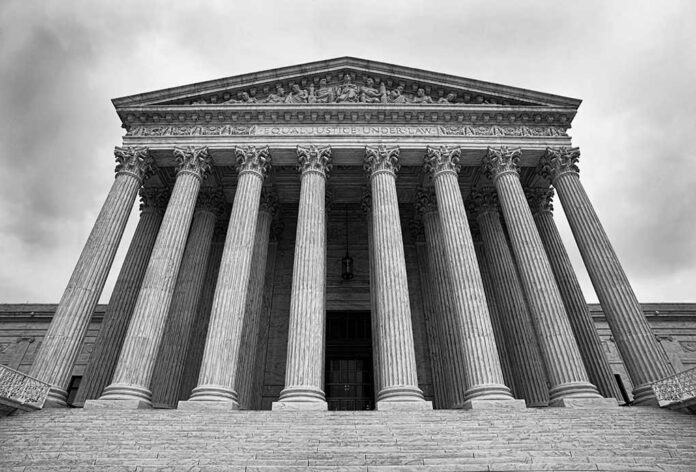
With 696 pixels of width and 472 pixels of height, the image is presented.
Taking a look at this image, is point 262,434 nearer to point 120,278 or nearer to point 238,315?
point 238,315

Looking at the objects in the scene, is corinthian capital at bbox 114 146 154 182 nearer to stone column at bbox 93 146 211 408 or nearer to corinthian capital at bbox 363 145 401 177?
stone column at bbox 93 146 211 408

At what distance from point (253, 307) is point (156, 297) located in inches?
178

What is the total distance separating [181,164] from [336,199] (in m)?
8.62

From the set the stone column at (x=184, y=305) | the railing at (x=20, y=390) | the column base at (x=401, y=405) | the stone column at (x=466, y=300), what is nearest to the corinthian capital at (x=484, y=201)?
the stone column at (x=466, y=300)

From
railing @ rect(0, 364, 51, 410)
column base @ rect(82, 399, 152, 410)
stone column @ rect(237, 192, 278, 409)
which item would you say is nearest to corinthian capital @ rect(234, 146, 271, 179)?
stone column @ rect(237, 192, 278, 409)

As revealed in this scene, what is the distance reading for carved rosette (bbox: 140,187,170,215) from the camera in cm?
2075

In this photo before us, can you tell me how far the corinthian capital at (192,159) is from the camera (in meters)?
18.4

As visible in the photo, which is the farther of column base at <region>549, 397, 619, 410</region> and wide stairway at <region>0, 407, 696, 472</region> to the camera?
column base at <region>549, 397, 619, 410</region>

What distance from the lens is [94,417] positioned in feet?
37.5

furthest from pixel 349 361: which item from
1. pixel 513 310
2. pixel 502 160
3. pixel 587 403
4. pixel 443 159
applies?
pixel 502 160

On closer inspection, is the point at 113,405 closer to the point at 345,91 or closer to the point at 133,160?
the point at 133,160

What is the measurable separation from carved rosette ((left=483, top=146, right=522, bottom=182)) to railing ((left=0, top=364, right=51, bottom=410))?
18.5 m

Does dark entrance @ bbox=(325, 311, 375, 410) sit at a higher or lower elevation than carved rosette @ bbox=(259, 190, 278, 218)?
lower

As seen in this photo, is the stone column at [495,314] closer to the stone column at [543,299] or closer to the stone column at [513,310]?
the stone column at [513,310]
